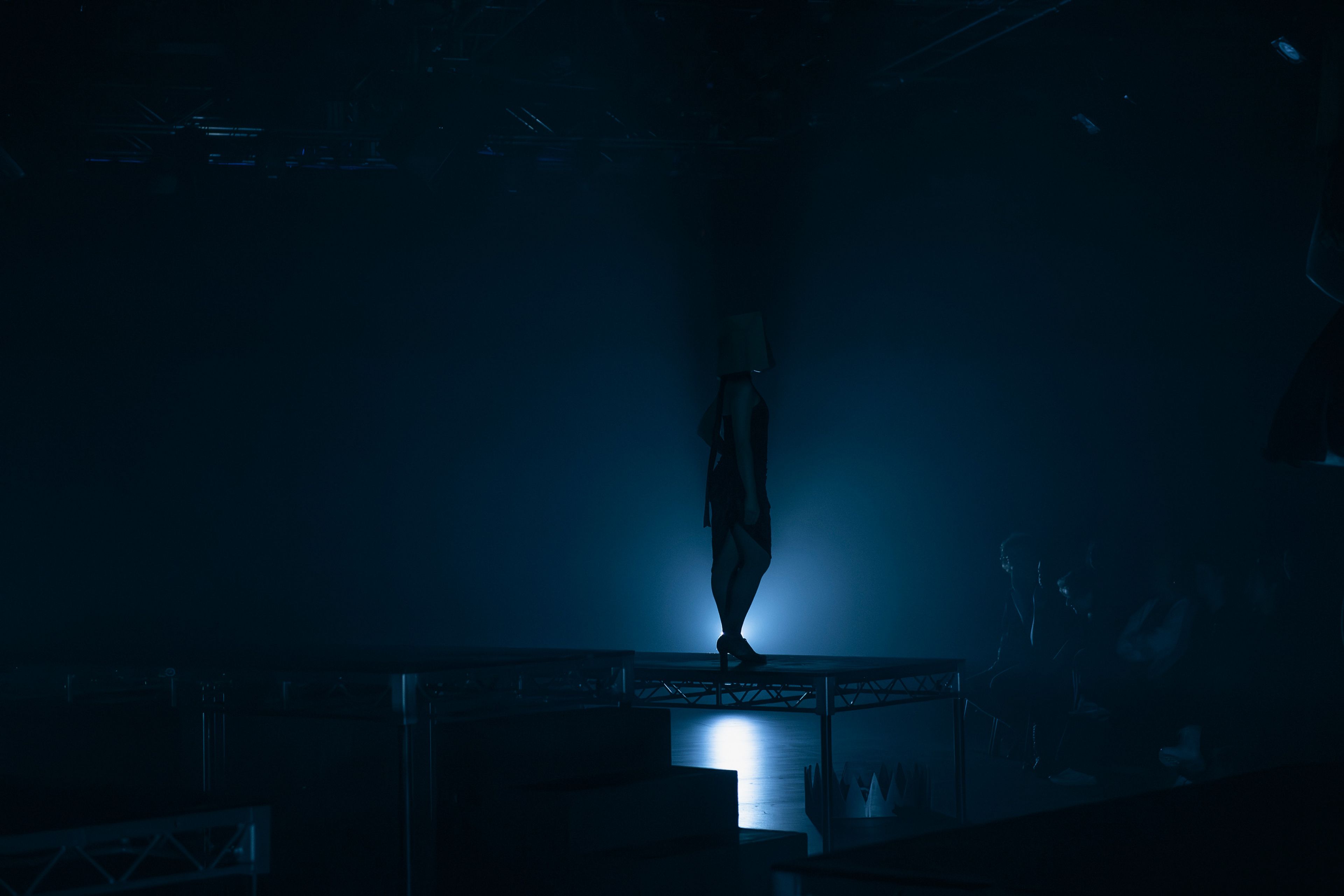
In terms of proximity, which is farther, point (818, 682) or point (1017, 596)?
point (1017, 596)

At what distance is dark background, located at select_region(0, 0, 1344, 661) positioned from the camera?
718cm

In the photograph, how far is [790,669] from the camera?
4.40m

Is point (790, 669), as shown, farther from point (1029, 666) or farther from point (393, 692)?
point (1029, 666)

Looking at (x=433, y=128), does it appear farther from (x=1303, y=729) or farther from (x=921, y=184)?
(x=1303, y=729)

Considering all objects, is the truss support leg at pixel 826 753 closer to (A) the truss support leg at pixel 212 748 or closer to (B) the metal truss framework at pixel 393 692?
(B) the metal truss framework at pixel 393 692

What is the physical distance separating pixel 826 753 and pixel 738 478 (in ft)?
3.90

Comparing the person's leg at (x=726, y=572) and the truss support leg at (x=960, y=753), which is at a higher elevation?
the person's leg at (x=726, y=572)

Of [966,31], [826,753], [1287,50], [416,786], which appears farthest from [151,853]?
[1287,50]

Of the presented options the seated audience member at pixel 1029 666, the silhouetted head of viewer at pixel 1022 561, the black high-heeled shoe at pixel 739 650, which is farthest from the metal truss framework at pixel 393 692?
the silhouetted head of viewer at pixel 1022 561

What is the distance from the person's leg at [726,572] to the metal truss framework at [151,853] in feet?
8.51

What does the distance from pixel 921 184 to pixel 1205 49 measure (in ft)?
6.44

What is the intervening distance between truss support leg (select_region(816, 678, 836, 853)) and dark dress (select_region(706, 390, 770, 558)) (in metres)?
0.78

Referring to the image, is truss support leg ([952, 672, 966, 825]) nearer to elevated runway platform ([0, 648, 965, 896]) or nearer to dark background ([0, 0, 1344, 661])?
elevated runway platform ([0, 648, 965, 896])

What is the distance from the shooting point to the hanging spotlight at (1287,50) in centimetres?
664
